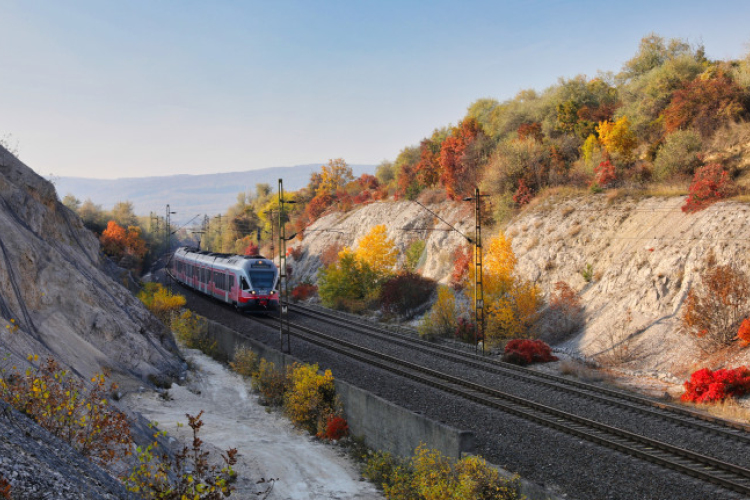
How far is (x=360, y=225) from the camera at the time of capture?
207 feet

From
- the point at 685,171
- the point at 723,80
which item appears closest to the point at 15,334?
the point at 685,171

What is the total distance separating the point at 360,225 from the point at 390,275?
21.0m

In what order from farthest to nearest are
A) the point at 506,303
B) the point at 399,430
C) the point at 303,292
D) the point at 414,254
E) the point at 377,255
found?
the point at 303,292 → the point at 414,254 → the point at 377,255 → the point at 506,303 → the point at 399,430

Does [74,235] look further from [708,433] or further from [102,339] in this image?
[708,433]

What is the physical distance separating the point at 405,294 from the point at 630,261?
14360mm

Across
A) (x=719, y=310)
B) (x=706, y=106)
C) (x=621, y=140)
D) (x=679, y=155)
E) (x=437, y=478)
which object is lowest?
(x=437, y=478)

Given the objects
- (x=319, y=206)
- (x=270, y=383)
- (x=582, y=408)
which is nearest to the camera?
(x=582, y=408)

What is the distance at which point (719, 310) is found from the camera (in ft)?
70.8

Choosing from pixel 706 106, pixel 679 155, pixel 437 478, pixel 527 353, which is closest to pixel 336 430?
pixel 437 478

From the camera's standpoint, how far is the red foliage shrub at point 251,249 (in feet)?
277

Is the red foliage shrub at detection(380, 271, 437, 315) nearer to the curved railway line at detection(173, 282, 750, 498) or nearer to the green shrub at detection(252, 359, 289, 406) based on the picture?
the curved railway line at detection(173, 282, 750, 498)

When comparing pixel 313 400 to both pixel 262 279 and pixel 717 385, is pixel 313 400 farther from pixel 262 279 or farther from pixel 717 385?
pixel 262 279

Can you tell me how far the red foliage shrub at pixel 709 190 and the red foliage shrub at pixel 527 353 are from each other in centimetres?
1171

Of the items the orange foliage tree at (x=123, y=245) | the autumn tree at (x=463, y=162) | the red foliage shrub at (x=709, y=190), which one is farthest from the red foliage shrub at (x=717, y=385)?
the orange foliage tree at (x=123, y=245)
